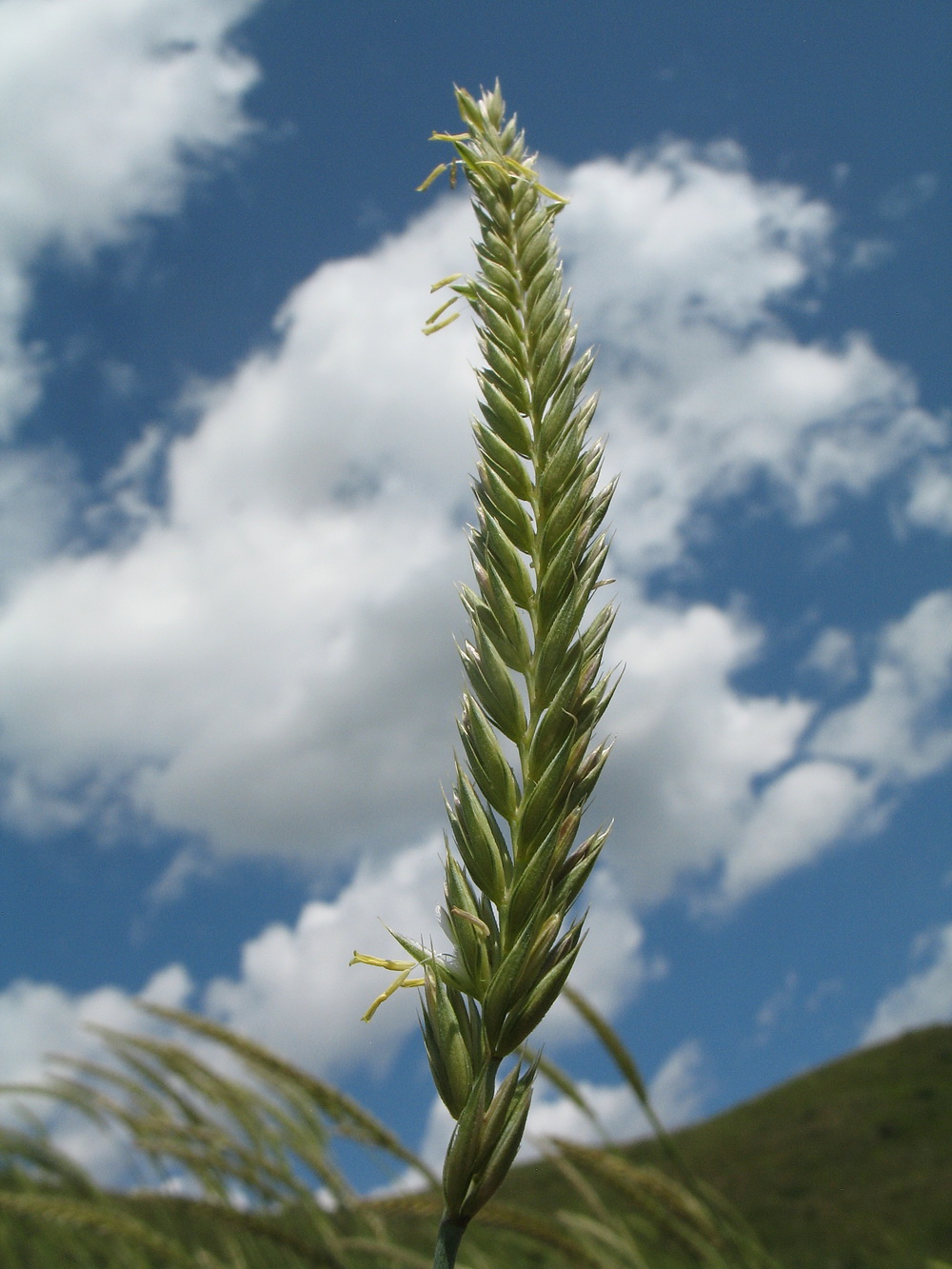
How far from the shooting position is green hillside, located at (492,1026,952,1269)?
46406 mm

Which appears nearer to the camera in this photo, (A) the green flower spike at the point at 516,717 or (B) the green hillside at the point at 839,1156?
(A) the green flower spike at the point at 516,717

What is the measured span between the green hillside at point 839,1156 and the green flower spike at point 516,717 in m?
38.9

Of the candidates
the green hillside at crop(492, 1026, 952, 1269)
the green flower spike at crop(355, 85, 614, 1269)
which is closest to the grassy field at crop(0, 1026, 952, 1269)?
Result: the green hillside at crop(492, 1026, 952, 1269)

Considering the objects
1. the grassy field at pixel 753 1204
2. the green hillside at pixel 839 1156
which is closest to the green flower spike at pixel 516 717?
the grassy field at pixel 753 1204

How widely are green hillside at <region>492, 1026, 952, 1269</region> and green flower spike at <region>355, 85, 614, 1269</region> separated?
38868mm

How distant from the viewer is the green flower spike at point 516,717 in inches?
30.6

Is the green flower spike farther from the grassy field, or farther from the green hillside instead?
the green hillside

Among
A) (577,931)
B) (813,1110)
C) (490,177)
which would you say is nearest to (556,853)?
(577,931)

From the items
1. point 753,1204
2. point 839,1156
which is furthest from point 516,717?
point 839,1156

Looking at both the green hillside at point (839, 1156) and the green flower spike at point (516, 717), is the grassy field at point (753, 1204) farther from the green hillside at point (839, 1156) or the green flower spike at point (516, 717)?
the green flower spike at point (516, 717)

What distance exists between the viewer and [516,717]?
95 centimetres

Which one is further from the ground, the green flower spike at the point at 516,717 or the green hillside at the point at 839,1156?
the green flower spike at the point at 516,717

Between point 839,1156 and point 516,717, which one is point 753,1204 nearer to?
point 839,1156

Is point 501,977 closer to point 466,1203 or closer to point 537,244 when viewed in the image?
point 466,1203
